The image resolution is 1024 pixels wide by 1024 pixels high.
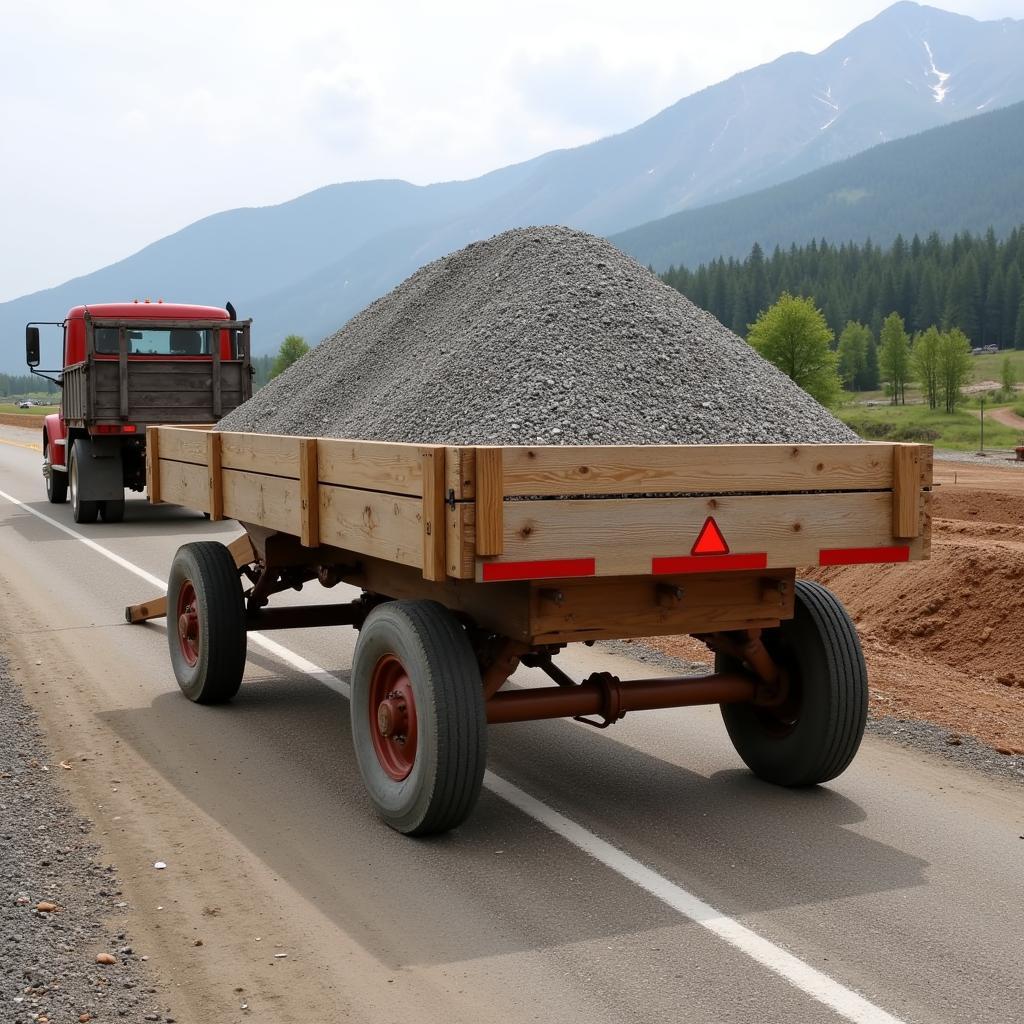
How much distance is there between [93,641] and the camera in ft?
29.3

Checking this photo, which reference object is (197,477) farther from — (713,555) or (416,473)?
(713,555)

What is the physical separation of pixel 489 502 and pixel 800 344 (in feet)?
226

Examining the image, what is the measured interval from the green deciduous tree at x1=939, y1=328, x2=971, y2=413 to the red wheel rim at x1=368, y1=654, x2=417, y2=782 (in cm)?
8597

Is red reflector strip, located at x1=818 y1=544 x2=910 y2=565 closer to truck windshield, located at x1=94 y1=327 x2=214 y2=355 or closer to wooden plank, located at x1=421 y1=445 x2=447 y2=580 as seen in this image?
wooden plank, located at x1=421 y1=445 x2=447 y2=580

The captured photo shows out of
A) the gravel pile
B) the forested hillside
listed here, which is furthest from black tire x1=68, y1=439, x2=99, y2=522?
the forested hillside

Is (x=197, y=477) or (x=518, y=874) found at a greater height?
(x=197, y=477)

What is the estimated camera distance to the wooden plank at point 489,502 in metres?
4.20

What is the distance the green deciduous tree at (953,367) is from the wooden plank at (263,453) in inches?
3350

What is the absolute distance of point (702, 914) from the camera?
13.4ft

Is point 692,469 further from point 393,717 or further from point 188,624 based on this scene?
point 188,624

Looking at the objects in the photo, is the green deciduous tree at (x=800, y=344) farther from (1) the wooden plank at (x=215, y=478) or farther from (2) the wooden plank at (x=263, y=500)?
(2) the wooden plank at (x=263, y=500)

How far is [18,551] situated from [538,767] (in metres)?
10.3

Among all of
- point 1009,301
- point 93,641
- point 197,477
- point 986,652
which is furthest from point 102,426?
point 1009,301

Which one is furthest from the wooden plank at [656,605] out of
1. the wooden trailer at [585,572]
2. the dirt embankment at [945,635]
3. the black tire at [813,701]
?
the dirt embankment at [945,635]
